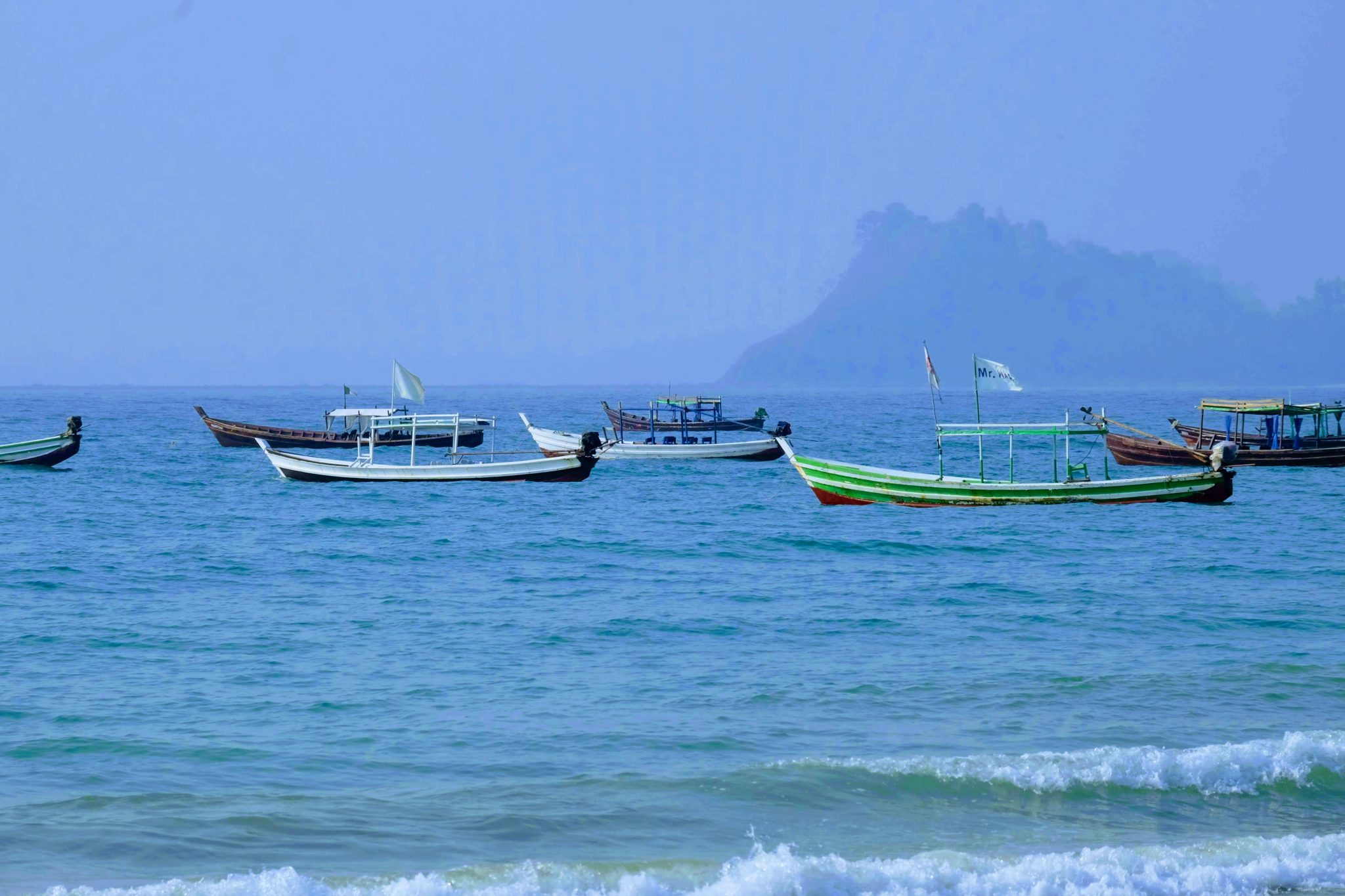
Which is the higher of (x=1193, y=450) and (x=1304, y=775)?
(x=1193, y=450)

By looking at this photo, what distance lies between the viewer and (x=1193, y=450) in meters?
40.5

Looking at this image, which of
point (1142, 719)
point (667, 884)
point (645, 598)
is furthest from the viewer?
point (645, 598)

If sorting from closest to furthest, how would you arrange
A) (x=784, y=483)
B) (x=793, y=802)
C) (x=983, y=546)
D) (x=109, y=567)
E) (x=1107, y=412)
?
(x=793, y=802) → (x=109, y=567) → (x=983, y=546) → (x=784, y=483) → (x=1107, y=412)

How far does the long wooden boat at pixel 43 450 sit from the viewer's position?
51.5 metres

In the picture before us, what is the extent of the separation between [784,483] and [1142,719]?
110 feet

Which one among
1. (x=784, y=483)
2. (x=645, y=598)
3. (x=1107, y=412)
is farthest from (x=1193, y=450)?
(x=1107, y=412)

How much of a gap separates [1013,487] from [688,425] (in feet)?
88.7

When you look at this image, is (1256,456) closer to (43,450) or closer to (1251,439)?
(1251,439)

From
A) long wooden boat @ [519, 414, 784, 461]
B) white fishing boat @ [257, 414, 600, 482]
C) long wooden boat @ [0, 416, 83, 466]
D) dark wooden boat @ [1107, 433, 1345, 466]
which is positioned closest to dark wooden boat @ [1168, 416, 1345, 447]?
dark wooden boat @ [1107, 433, 1345, 466]

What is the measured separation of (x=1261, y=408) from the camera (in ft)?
154

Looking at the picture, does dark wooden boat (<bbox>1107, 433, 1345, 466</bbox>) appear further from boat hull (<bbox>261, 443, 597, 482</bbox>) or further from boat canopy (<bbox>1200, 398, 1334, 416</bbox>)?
boat hull (<bbox>261, 443, 597, 482</bbox>)

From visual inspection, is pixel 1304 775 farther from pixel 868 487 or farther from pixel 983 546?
pixel 868 487

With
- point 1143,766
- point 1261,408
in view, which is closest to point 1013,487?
point 1261,408

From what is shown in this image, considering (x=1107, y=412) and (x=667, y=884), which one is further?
(x=1107, y=412)
